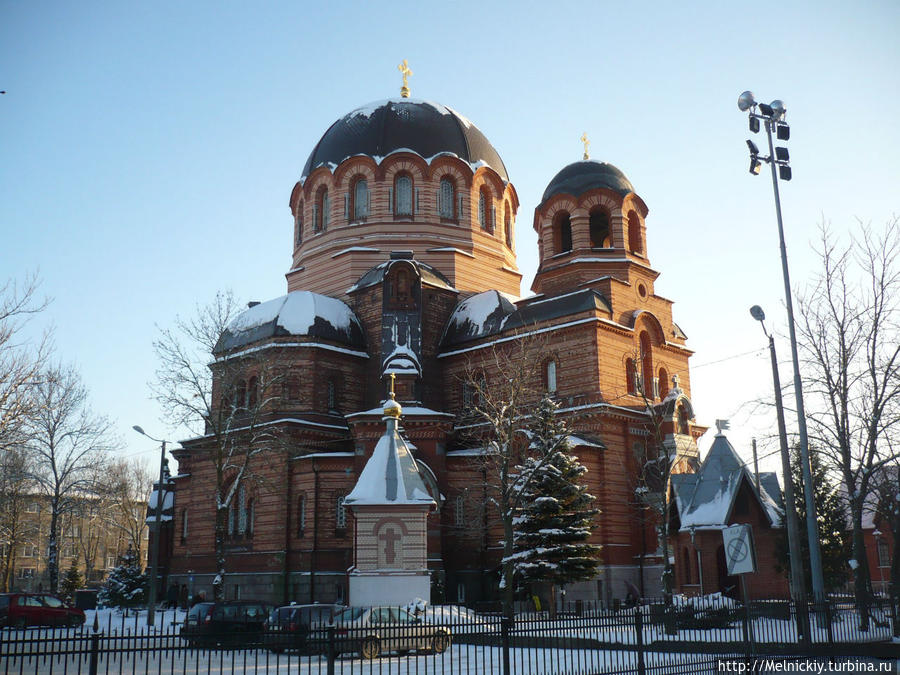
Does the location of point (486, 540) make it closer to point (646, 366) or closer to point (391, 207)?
point (646, 366)

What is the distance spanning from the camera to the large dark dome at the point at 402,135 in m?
37.6

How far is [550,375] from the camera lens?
30875mm

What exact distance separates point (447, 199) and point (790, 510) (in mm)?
24359

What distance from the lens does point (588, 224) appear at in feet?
109

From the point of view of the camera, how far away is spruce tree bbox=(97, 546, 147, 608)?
35.9 metres

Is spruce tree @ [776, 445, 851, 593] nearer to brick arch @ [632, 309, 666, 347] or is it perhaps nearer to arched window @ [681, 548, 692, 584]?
arched window @ [681, 548, 692, 584]

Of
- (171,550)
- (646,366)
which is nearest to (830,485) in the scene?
(646,366)

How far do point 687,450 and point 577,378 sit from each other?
490 centimetres

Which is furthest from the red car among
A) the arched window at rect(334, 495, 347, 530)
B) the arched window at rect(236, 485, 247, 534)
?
the arched window at rect(334, 495, 347, 530)

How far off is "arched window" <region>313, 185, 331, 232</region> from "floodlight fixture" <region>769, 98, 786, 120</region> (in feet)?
80.4

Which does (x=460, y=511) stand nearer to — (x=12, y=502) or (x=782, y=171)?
(x=782, y=171)

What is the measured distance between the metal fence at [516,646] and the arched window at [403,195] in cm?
2085

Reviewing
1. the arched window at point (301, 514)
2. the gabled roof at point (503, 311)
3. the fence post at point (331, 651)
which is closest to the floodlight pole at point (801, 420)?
the fence post at point (331, 651)

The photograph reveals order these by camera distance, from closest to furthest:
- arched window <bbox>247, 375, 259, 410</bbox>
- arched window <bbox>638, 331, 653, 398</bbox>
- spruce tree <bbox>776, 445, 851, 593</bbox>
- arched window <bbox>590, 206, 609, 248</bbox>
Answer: spruce tree <bbox>776, 445, 851, 593</bbox>, arched window <bbox>638, 331, 653, 398</bbox>, arched window <bbox>247, 375, 259, 410</bbox>, arched window <bbox>590, 206, 609, 248</bbox>
